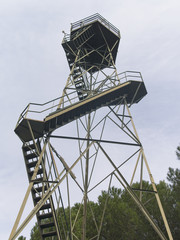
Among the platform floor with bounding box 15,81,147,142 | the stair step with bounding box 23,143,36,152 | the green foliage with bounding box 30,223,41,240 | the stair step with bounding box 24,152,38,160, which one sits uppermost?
the platform floor with bounding box 15,81,147,142

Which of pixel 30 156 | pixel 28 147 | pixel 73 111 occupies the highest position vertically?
pixel 73 111

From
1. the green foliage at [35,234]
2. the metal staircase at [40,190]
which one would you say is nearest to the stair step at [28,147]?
the metal staircase at [40,190]

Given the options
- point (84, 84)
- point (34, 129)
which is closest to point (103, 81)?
point (84, 84)

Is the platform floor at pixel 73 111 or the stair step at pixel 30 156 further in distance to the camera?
the platform floor at pixel 73 111

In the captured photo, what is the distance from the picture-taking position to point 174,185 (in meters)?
22.1

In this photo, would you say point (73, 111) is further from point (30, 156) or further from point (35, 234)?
point (35, 234)

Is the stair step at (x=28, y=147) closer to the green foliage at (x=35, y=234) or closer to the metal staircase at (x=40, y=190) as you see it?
the metal staircase at (x=40, y=190)

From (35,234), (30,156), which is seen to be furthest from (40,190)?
(35,234)

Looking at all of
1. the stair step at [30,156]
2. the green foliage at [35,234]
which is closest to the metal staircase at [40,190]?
the stair step at [30,156]

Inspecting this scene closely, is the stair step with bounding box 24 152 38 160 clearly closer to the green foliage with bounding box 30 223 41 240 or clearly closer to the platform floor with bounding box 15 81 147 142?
the platform floor with bounding box 15 81 147 142

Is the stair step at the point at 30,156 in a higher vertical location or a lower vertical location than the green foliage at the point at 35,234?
higher

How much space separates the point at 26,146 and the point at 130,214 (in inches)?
510

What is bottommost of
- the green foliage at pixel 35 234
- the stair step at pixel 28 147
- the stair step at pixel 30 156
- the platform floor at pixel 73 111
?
the green foliage at pixel 35 234

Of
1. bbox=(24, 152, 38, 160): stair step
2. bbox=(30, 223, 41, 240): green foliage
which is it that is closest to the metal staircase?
bbox=(24, 152, 38, 160): stair step
